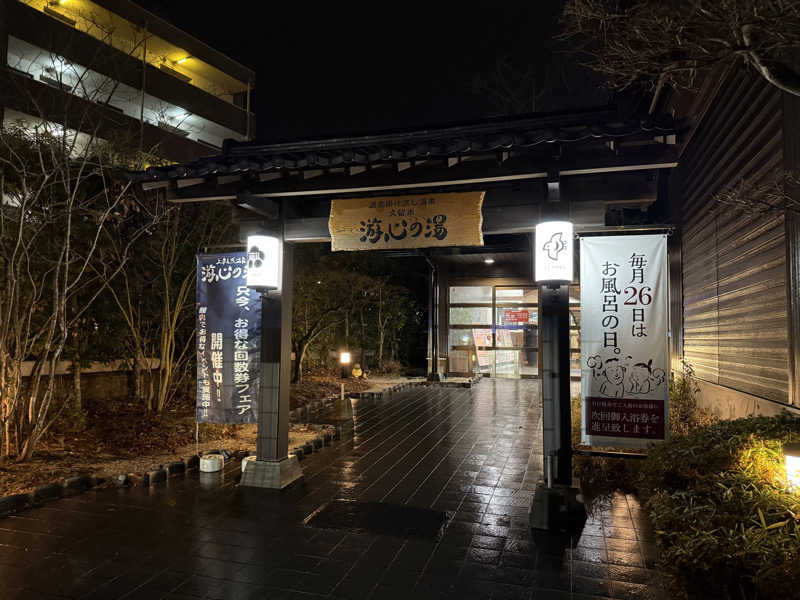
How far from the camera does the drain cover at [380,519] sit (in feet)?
17.8

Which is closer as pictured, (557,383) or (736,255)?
(557,383)

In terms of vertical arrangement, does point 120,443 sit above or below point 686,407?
below

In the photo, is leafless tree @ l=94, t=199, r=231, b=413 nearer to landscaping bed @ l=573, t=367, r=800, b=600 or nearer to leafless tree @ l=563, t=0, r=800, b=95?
leafless tree @ l=563, t=0, r=800, b=95

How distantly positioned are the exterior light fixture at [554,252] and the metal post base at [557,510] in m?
2.35

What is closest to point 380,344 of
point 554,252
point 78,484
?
point 78,484

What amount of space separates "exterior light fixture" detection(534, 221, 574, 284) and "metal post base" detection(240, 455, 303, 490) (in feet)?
13.7

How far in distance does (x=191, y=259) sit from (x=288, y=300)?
14.7ft

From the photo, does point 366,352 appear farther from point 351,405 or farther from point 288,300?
point 288,300

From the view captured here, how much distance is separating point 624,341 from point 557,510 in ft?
6.73

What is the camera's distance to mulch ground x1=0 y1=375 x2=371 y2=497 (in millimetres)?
6894

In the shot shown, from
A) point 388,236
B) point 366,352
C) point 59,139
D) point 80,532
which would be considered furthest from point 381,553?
point 366,352

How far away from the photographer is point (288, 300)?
288 inches

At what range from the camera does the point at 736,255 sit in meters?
6.95

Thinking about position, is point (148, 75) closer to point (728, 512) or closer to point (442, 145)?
point (442, 145)
